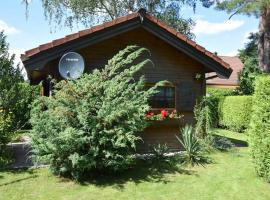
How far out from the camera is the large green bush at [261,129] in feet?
27.8

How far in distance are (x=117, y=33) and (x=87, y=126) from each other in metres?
3.72

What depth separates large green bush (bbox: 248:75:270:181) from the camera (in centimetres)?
848

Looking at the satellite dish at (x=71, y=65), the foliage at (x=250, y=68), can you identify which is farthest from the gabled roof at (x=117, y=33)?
the foliage at (x=250, y=68)

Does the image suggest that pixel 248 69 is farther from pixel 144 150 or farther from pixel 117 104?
pixel 117 104

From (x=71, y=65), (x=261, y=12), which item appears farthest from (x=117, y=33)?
(x=261, y=12)

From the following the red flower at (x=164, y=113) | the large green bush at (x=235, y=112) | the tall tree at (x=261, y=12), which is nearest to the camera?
the red flower at (x=164, y=113)

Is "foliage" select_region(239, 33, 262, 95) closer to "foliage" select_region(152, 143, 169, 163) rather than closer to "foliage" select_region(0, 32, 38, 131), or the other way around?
"foliage" select_region(152, 143, 169, 163)

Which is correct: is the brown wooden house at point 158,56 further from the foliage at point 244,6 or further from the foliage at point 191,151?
the foliage at point 244,6

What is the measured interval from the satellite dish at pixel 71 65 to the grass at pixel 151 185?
2788 mm

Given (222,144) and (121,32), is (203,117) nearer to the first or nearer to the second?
(222,144)

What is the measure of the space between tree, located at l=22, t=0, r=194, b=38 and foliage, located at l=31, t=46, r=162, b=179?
1713 centimetres

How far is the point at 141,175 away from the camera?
9219 mm

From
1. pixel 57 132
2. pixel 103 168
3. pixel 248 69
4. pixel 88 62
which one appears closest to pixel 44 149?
pixel 57 132

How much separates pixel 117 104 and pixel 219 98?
14.3m
